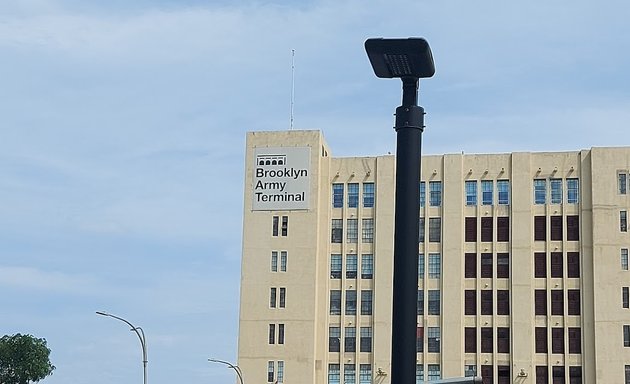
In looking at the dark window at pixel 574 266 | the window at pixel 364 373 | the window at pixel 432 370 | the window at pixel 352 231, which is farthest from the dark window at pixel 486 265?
the window at pixel 364 373

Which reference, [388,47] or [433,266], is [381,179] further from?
[388,47]

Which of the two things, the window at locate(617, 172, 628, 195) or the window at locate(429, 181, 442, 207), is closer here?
the window at locate(617, 172, 628, 195)

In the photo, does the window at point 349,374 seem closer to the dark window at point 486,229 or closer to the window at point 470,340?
the window at point 470,340

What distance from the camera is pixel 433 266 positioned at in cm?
9738

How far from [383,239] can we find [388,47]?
85.0 m

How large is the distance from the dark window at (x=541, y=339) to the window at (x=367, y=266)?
49.3 ft

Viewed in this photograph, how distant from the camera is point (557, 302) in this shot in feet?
310

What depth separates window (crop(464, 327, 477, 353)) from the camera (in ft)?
314

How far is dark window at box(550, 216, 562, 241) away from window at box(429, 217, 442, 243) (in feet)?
31.3

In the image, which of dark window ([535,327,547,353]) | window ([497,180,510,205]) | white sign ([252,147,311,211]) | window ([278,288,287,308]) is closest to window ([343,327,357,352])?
window ([278,288,287,308])

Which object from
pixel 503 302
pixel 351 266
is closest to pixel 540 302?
pixel 503 302

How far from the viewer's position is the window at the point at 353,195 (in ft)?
328

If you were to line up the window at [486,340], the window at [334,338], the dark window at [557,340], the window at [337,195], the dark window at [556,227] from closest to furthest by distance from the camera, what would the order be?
the dark window at [557,340], the window at [486,340], the dark window at [556,227], the window at [334,338], the window at [337,195]

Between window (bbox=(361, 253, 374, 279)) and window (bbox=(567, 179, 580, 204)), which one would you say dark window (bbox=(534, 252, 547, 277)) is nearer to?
window (bbox=(567, 179, 580, 204))
